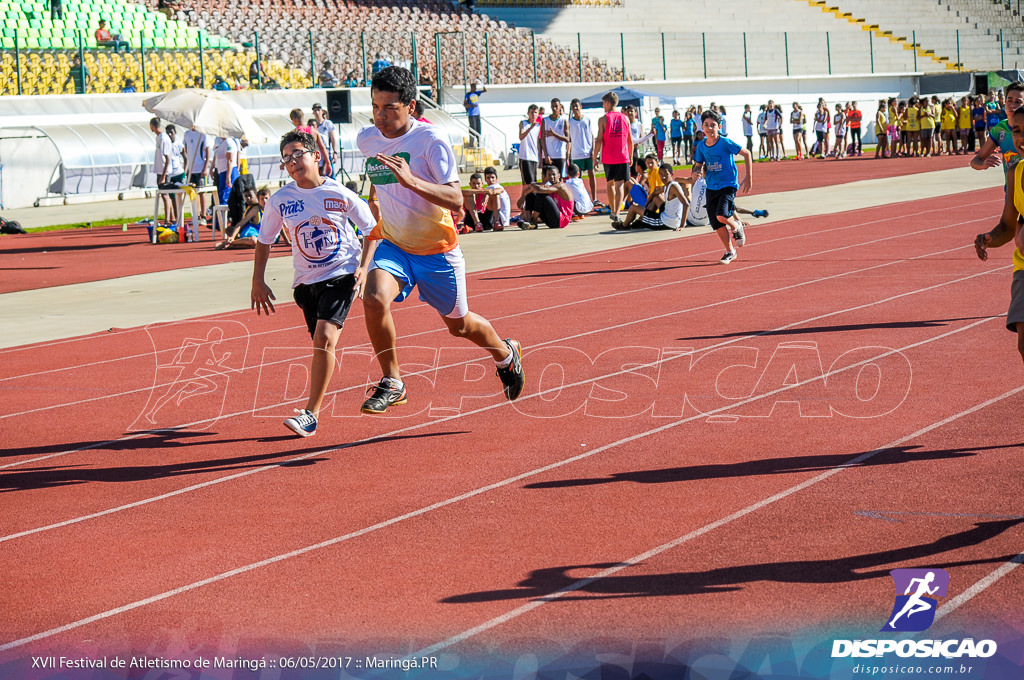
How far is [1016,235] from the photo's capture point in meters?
6.42

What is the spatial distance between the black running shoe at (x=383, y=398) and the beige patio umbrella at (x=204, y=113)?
548 inches

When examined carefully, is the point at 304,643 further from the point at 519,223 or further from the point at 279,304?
the point at 519,223

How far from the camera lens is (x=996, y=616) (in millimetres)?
4465

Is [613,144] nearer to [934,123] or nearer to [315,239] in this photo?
[315,239]

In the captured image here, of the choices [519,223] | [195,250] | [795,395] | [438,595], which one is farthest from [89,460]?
[519,223]

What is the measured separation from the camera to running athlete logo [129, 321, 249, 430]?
8.59 meters

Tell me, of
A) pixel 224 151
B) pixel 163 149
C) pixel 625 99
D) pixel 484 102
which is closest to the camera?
pixel 224 151

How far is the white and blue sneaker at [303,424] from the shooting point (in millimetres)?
7574

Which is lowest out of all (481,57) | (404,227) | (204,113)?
(404,227)

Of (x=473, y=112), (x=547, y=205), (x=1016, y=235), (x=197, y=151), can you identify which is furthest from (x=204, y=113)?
(x=473, y=112)

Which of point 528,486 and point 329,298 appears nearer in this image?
point 528,486

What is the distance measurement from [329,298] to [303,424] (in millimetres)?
755

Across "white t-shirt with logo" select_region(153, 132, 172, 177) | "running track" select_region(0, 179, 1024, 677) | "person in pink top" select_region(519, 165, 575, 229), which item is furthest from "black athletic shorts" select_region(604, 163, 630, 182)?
"running track" select_region(0, 179, 1024, 677)

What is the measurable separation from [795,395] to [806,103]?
49695 millimetres
